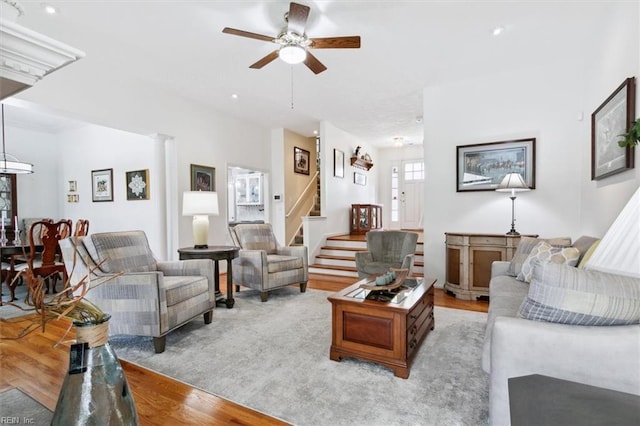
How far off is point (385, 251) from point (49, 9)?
14.3 feet

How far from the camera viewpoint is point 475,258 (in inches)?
153

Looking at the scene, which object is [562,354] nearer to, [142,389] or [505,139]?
[142,389]

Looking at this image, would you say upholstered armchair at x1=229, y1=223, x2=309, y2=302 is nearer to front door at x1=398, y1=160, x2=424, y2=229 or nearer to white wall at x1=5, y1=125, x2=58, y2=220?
white wall at x1=5, y1=125, x2=58, y2=220

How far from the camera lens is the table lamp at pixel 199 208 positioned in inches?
142

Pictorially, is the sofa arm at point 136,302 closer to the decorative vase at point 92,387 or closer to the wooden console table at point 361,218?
the decorative vase at point 92,387

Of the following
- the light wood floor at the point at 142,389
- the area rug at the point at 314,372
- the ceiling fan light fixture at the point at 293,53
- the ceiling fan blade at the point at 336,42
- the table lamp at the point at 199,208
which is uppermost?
the ceiling fan blade at the point at 336,42

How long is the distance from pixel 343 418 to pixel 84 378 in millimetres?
1386

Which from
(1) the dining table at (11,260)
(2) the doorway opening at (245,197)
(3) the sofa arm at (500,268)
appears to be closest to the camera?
(3) the sofa arm at (500,268)

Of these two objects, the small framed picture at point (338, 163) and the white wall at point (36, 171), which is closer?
the white wall at point (36, 171)

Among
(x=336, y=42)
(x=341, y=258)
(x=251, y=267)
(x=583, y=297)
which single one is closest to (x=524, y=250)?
(x=583, y=297)

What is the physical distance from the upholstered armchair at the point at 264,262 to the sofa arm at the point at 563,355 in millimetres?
2824

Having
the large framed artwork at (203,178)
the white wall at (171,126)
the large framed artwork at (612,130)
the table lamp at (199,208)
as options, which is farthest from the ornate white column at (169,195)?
the large framed artwork at (612,130)

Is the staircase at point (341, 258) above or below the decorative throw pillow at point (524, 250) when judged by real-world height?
below

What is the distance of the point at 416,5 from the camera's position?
267 centimetres
